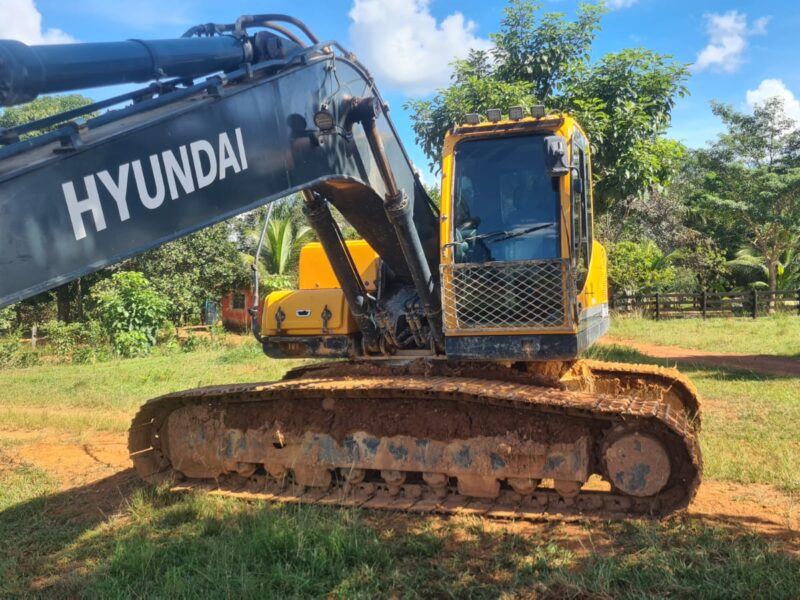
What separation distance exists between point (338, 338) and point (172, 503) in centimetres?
190

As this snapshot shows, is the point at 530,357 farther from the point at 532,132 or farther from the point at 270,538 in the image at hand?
the point at 270,538

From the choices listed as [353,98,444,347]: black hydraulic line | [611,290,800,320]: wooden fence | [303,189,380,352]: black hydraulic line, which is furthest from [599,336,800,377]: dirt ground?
[611,290,800,320]: wooden fence

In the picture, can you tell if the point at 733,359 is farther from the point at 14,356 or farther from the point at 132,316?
the point at 14,356

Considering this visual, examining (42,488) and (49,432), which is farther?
(49,432)

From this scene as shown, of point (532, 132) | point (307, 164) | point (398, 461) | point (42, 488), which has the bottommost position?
point (42, 488)

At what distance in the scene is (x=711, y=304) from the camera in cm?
2514

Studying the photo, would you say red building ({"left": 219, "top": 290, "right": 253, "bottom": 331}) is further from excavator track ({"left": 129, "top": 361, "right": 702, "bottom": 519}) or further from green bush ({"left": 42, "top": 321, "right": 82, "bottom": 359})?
excavator track ({"left": 129, "top": 361, "right": 702, "bottom": 519})

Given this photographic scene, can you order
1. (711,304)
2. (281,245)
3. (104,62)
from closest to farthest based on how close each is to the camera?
(104,62) < (281,245) < (711,304)

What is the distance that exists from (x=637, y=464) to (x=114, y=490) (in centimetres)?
432

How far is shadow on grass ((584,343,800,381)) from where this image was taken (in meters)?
10.6

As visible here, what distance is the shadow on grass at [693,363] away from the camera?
10.6m

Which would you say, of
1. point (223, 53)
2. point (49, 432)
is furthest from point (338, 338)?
point (49, 432)

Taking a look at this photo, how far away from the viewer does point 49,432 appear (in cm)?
830

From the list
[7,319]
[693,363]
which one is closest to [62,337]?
[7,319]
